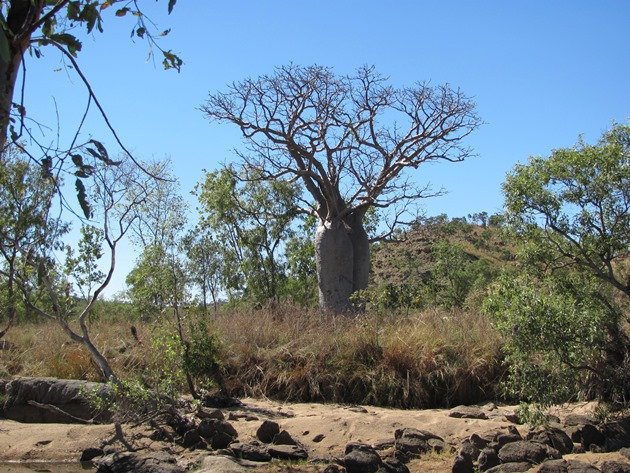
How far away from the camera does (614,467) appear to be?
6.55 metres

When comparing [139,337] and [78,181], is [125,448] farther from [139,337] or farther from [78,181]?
[78,181]

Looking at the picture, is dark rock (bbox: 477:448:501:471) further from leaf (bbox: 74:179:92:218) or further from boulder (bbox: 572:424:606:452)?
leaf (bbox: 74:179:92:218)

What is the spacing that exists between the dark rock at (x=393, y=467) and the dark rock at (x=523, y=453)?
0.91 meters

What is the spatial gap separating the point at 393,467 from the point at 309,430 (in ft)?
5.99

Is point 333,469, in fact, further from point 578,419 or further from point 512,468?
point 578,419

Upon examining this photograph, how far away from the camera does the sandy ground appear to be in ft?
28.2

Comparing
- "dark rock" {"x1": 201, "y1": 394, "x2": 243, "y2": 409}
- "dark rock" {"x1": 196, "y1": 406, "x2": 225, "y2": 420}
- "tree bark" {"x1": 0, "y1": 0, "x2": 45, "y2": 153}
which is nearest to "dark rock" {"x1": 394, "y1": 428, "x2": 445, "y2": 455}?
"dark rock" {"x1": 196, "y1": 406, "x2": 225, "y2": 420}

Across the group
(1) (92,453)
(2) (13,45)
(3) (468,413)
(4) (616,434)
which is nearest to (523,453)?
(4) (616,434)

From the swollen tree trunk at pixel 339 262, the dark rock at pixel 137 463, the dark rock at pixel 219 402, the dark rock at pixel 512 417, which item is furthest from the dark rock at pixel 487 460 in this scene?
the swollen tree trunk at pixel 339 262

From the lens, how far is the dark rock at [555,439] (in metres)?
7.55

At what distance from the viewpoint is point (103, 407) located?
9.01 metres

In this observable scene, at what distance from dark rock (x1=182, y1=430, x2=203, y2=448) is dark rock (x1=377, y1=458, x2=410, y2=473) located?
87.8 inches

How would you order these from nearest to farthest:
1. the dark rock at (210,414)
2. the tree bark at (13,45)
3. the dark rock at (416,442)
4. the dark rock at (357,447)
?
the tree bark at (13,45), the dark rock at (357,447), the dark rock at (416,442), the dark rock at (210,414)

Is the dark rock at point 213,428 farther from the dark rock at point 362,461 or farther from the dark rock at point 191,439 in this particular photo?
the dark rock at point 362,461
